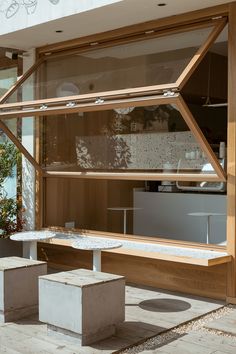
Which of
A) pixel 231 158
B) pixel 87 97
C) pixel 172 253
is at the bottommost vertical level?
pixel 172 253

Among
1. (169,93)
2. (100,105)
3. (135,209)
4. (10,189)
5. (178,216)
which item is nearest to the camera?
(169,93)

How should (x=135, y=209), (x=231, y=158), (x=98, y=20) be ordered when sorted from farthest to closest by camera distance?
(x=135, y=209) → (x=98, y=20) → (x=231, y=158)

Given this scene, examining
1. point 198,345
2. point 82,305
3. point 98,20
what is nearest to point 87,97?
point 98,20

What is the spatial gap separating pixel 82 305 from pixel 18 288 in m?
0.97

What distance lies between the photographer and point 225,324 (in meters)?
4.75

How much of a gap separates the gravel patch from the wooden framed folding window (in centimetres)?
134

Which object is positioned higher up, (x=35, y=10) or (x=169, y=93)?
(x=35, y=10)

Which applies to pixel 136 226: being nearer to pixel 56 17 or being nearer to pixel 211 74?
pixel 211 74

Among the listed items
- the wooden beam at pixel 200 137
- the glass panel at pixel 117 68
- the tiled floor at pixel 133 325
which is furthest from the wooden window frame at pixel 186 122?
the tiled floor at pixel 133 325

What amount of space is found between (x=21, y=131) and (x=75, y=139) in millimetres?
958

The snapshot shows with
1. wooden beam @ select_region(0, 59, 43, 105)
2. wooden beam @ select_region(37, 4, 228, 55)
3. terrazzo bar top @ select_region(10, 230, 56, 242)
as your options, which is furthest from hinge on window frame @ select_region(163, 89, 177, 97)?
wooden beam @ select_region(0, 59, 43, 105)

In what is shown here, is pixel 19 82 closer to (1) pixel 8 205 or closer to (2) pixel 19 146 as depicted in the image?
(2) pixel 19 146

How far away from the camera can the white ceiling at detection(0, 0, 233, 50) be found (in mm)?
5465

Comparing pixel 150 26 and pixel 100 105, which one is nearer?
pixel 100 105
